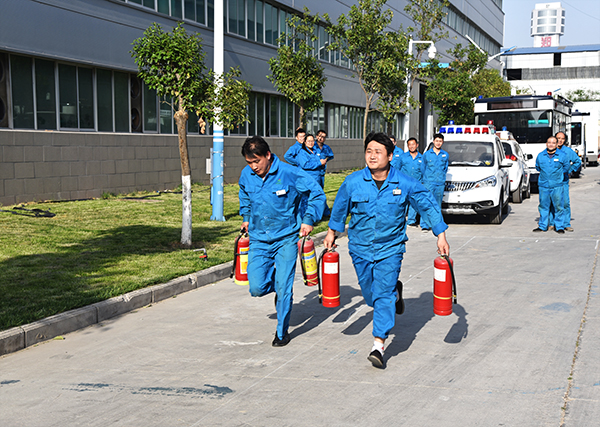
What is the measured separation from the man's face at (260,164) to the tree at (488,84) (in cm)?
3842

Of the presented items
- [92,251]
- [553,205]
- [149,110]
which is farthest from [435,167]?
[149,110]

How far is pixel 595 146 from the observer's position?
42969 millimetres

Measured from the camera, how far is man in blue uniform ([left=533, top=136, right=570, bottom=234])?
1293 cm

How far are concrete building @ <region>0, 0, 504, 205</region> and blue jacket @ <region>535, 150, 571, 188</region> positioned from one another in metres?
10.6

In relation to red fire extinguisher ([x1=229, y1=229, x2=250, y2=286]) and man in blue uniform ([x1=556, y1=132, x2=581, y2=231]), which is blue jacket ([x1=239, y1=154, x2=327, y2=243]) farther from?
man in blue uniform ([x1=556, y1=132, x2=581, y2=231])

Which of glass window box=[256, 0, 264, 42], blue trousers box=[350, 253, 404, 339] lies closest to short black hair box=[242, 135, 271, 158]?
blue trousers box=[350, 253, 404, 339]

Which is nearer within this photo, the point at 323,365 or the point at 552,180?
the point at 323,365

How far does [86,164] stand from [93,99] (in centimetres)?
186

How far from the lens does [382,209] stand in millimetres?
5336

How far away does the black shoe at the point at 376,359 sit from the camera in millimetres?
5266

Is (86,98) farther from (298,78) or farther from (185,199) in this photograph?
(185,199)

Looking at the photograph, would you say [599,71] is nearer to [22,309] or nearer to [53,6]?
[53,6]

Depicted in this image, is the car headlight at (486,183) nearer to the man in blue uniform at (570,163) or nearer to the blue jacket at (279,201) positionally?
the man in blue uniform at (570,163)

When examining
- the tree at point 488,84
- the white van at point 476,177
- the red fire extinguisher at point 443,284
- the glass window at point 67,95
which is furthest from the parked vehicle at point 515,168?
the tree at point 488,84
